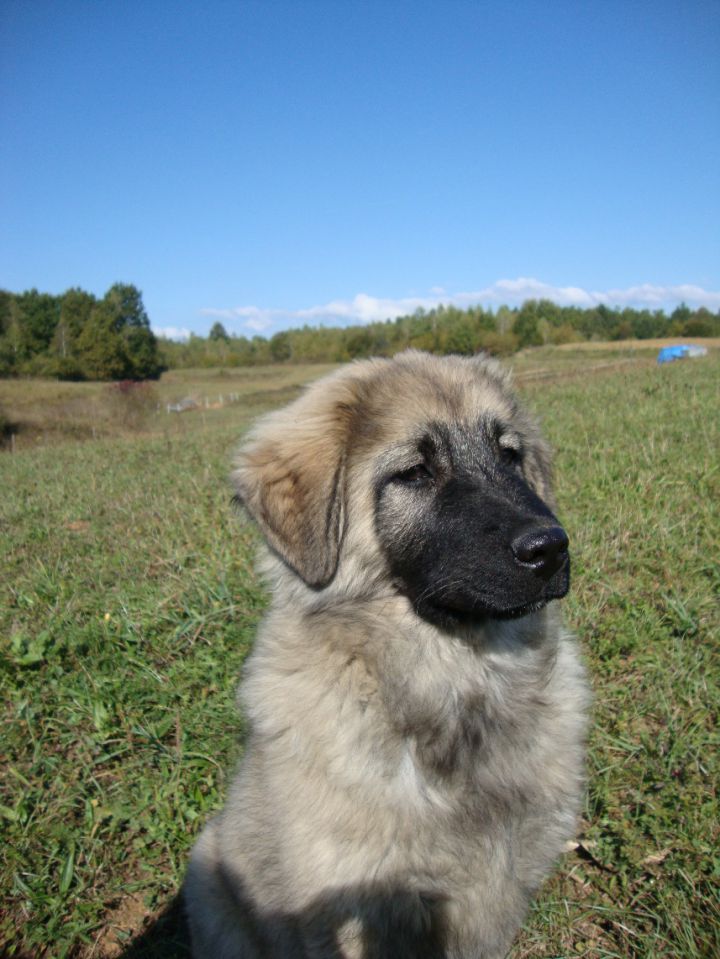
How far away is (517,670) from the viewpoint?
2.52m

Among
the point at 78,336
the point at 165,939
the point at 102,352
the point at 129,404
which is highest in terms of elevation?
the point at 78,336

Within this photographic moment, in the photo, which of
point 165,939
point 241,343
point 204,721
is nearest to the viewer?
point 165,939

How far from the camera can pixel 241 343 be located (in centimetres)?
11662

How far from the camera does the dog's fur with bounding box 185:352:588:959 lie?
210 centimetres

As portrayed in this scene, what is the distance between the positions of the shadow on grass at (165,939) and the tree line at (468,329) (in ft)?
253

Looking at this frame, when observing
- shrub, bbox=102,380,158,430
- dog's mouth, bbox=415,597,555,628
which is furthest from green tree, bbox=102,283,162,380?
dog's mouth, bbox=415,597,555,628

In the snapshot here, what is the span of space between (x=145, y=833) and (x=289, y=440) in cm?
192

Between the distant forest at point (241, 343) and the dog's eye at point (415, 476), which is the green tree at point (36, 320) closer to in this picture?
the distant forest at point (241, 343)

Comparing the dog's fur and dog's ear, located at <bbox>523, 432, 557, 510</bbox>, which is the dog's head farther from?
dog's ear, located at <bbox>523, 432, 557, 510</bbox>

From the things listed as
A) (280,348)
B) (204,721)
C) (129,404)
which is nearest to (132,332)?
(280,348)

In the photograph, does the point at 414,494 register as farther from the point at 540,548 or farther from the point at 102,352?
the point at 102,352

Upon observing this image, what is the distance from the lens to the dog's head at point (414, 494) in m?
2.16

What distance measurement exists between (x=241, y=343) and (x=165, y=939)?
118656 mm

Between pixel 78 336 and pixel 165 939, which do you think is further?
pixel 78 336
